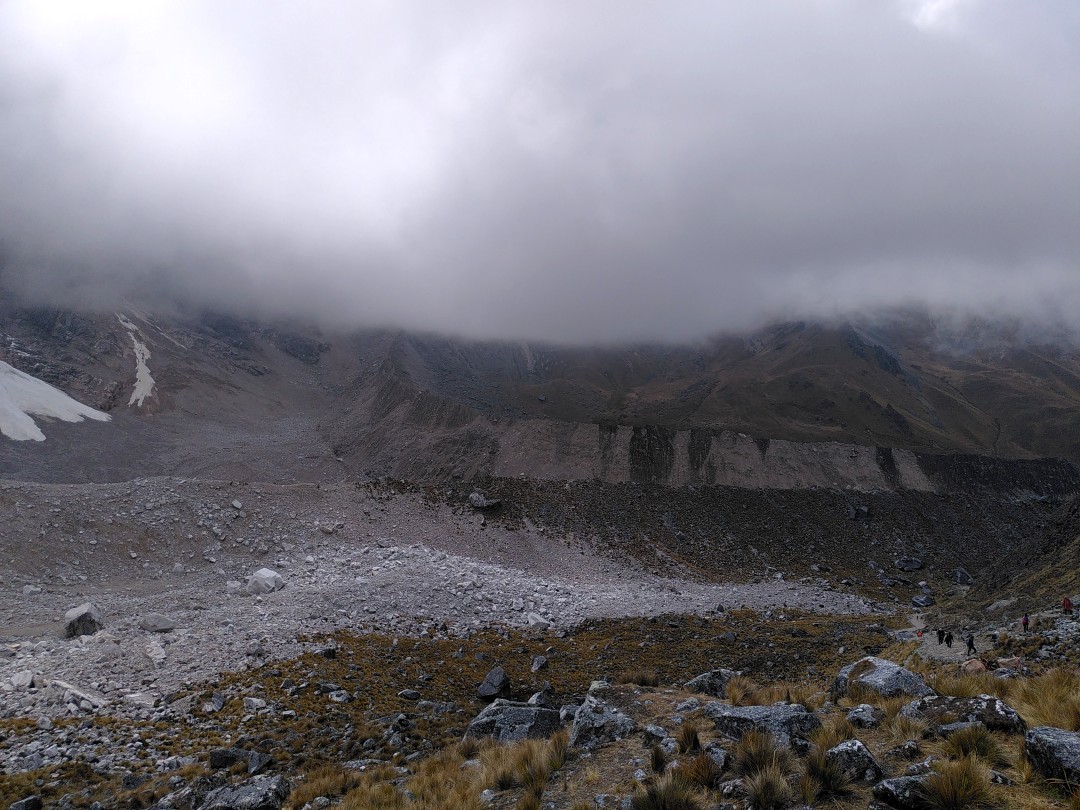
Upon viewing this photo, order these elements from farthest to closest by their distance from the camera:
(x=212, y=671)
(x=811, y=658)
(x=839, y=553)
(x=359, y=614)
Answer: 1. (x=839, y=553)
2. (x=359, y=614)
3. (x=811, y=658)
4. (x=212, y=671)

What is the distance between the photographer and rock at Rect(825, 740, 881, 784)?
20.8ft

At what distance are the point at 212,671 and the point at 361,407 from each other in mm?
80633

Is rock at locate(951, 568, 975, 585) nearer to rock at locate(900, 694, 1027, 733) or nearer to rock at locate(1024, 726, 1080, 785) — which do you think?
rock at locate(900, 694, 1027, 733)

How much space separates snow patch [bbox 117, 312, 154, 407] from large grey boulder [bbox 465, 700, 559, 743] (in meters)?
103

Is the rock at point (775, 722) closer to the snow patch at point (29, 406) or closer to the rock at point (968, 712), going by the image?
the rock at point (968, 712)

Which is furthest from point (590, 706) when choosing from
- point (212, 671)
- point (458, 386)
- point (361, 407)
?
point (458, 386)

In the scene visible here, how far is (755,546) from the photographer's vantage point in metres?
49.2

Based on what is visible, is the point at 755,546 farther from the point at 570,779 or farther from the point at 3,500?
the point at 3,500

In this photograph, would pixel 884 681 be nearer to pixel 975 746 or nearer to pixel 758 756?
pixel 975 746

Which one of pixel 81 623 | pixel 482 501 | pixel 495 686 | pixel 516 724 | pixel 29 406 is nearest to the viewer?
pixel 516 724

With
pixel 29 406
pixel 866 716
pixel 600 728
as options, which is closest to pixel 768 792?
pixel 866 716

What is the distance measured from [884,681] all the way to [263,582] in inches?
986

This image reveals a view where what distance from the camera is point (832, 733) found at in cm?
761

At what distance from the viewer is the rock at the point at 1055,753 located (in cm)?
533
